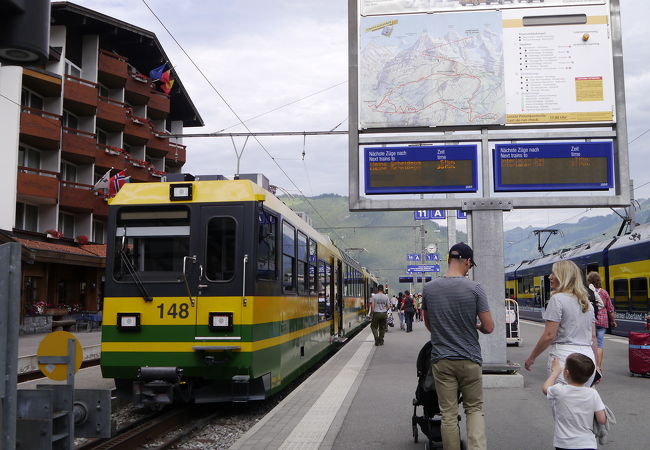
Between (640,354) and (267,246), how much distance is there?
6.56 m

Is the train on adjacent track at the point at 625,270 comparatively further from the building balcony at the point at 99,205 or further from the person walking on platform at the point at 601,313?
the building balcony at the point at 99,205

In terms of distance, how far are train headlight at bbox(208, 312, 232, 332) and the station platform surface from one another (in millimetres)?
1158

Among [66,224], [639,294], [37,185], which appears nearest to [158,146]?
[66,224]

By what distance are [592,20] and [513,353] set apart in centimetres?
811

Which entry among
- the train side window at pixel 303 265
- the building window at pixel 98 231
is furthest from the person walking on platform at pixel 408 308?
the building window at pixel 98 231

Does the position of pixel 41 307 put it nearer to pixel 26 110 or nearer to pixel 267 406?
pixel 26 110

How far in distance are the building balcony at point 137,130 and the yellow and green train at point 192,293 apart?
34.8 meters

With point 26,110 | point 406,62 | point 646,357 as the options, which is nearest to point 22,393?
point 406,62

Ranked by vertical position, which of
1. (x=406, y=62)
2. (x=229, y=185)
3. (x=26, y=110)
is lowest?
(x=229, y=185)

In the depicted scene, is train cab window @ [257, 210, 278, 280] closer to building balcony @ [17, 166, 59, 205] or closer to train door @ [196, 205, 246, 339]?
train door @ [196, 205, 246, 339]

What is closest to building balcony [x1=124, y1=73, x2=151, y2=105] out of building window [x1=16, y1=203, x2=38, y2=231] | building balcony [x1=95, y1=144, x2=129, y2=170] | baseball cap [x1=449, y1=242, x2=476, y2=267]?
building balcony [x1=95, y1=144, x2=129, y2=170]

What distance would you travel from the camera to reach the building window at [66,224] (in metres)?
34.8

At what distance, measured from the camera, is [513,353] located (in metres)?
15.7

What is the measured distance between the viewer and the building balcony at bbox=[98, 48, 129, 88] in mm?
39125
